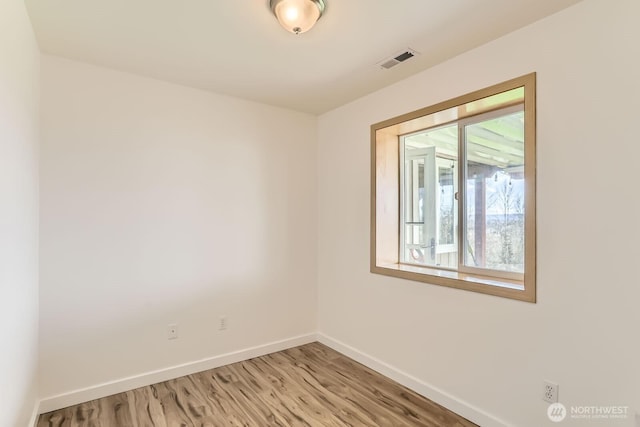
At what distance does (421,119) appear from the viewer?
2578 mm

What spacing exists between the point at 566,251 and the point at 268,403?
212 cm

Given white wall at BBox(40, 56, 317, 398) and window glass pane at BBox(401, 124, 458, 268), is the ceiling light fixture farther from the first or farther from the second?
window glass pane at BBox(401, 124, 458, 268)

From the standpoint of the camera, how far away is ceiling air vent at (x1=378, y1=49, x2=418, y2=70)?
2215 millimetres

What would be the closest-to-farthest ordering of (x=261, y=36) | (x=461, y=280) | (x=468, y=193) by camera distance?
1. (x=261, y=36)
2. (x=461, y=280)
3. (x=468, y=193)

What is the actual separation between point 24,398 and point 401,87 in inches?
125

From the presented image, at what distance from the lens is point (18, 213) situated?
1.69 metres

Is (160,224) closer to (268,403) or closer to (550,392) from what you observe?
(268,403)

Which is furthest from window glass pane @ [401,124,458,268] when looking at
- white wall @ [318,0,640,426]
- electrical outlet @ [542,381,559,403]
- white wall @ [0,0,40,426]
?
white wall @ [0,0,40,426]

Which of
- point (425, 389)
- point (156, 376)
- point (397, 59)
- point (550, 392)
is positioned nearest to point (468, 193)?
point (397, 59)

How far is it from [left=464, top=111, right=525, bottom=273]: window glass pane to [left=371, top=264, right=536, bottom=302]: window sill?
18 cm

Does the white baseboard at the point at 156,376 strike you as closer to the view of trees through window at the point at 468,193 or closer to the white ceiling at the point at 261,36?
the view of trees through window at the point at 468,193

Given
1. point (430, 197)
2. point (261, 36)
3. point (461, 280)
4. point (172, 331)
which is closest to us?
point (261, 36)

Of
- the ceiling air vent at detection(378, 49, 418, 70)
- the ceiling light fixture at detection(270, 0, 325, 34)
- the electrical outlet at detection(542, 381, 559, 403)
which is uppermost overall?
the ceiling air vent at detection(378, 49, 418, 70)

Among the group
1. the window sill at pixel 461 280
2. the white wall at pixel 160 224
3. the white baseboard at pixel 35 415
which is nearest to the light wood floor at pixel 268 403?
the white baseboard at pixel 35 415
